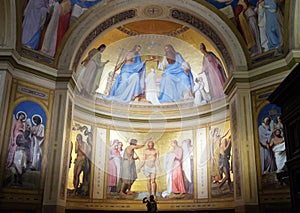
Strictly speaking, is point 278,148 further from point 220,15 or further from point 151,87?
point 151,87

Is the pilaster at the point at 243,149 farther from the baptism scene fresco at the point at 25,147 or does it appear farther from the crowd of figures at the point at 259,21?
the baptism scene fresco at the point at 25,147

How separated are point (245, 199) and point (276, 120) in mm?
2759

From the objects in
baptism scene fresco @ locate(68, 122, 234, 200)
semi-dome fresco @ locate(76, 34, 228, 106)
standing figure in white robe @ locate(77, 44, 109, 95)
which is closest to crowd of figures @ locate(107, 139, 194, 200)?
baptism scene fresco @ locate(68, 122, 234, 200)

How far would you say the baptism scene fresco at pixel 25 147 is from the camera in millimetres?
10633

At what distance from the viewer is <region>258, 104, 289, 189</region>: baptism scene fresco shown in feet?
35.3

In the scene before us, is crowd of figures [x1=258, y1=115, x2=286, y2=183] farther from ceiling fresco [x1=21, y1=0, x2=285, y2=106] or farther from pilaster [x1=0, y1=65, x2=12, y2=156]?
pilaster [x1=0, y1=65, x2=12, y2=156]

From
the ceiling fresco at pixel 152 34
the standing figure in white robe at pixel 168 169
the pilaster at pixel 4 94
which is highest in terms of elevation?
the ceiling fresco at pixel 152 34

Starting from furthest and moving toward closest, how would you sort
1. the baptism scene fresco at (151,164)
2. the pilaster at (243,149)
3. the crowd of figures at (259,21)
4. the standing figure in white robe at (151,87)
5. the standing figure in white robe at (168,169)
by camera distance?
the standing figure in white robe at (151,87) < the standing figure in white robe at (168,169) < the baptism scene fresco at (151,164) < the crowd of figures at (259,21) < the pilaster at (243,149)

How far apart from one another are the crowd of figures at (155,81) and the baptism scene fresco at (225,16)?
3598 millimetres

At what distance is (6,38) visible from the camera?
1111 cm

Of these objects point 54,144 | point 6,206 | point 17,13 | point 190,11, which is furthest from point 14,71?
point 190,11

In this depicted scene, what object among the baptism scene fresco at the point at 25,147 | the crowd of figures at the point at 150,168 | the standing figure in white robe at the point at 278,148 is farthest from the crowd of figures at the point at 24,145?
the standing figure in white robe at the point at 278,148

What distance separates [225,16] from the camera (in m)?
13.3

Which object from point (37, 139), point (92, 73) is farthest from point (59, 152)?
point (92, 73)
